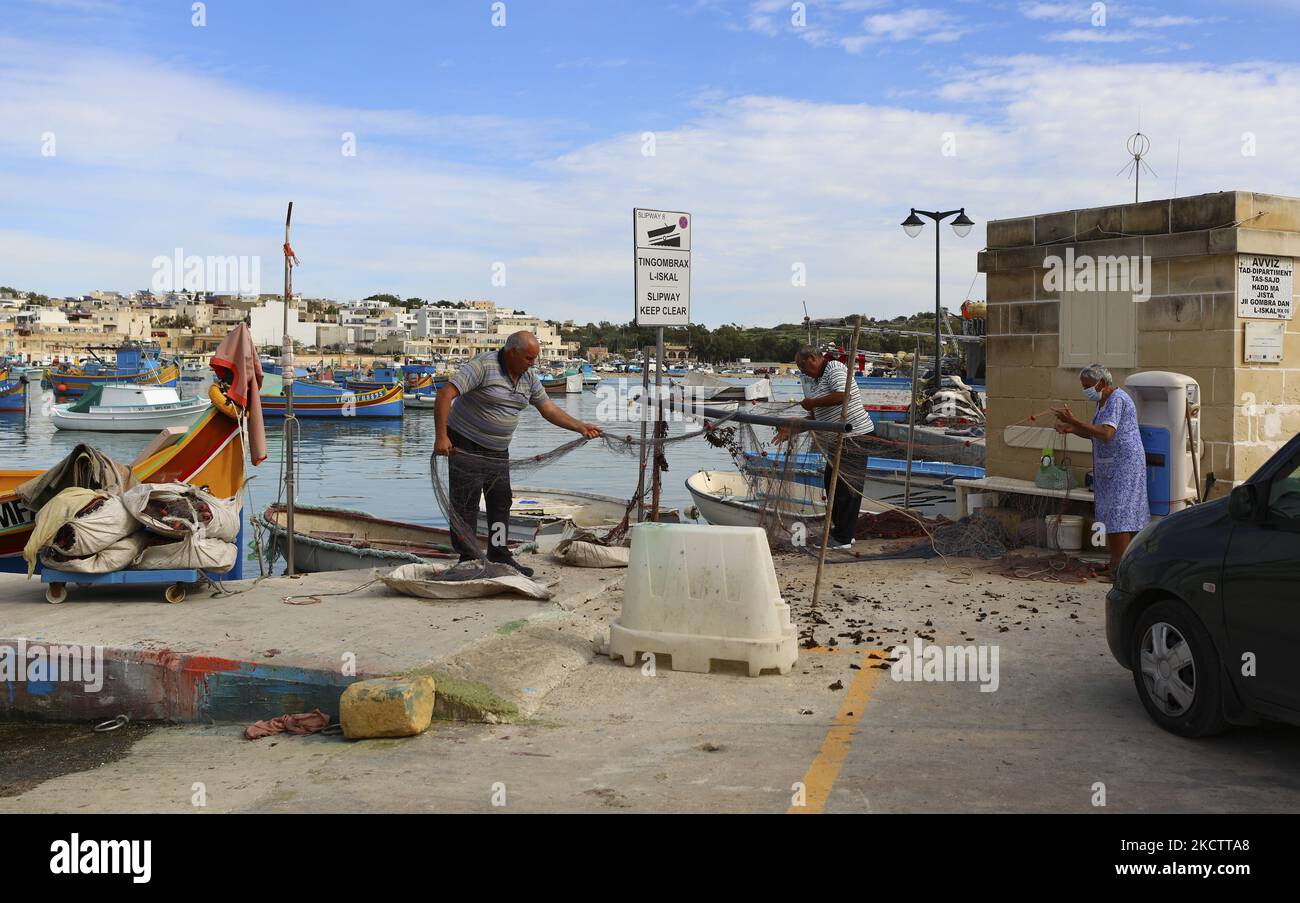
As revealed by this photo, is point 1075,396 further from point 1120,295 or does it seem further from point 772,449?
point 772,449

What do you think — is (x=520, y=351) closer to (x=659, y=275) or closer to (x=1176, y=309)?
(x=659, y=275)

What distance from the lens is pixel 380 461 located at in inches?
1875

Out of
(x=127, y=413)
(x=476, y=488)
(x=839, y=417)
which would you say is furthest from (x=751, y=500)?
(x=127, y=413)

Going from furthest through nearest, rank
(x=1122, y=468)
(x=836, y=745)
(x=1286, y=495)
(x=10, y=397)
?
(x=10, y=397) → (x=1122, y=468) → (x=836, y=745) → (x=1286, y=495)

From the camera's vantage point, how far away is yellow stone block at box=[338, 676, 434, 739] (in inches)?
249

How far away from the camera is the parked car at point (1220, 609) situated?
17.6 feet

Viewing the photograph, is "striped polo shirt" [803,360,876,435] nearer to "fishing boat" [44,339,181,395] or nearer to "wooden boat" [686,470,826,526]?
"wooden boat" [686,470,826,526]

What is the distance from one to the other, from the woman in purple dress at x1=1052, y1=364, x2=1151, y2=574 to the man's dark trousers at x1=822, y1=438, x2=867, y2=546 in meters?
2.13

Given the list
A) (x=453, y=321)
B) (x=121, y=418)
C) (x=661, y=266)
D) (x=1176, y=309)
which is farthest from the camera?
(x=453, y=321)

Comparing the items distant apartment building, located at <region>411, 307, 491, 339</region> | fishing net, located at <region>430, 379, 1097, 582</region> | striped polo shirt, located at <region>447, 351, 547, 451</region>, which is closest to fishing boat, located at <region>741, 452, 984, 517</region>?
fishing net, located at <region>430, 379, 1097, 582</region>

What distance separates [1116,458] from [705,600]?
14.7ft

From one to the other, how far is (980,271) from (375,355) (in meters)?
152

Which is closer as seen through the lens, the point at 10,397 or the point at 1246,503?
the point at 1246,503

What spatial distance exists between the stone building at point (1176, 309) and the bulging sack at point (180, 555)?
8.04 m
